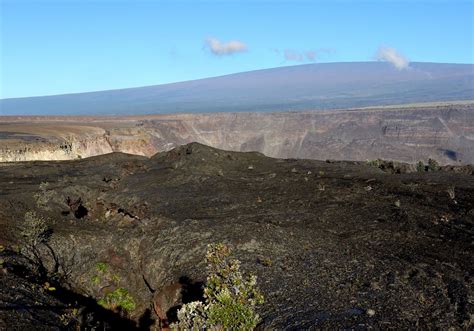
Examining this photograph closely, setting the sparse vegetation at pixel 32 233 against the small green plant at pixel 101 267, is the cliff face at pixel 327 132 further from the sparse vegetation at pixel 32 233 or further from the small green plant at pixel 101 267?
the small green plant at pixel 101 267

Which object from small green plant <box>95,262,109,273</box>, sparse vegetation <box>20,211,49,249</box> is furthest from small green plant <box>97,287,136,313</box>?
sparse vegetation <box>20,211,49,249</box>

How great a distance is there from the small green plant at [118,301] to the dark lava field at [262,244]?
30cm

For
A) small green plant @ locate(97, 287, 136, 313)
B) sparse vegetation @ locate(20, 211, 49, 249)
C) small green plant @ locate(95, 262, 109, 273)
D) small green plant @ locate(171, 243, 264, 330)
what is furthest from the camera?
small green plant @ locate(95, 262, 109, 273)

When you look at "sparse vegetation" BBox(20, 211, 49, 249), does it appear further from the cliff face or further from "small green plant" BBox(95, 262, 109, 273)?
the cliff face

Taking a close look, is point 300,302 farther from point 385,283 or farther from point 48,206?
point 48,206

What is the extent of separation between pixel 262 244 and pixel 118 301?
610cm

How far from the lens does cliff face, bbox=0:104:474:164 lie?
94106mm

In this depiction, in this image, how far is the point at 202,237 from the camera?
812 inches

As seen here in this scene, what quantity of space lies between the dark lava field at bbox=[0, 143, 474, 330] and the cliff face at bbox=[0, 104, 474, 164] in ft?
159

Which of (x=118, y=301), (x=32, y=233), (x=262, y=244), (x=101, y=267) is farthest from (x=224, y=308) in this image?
(x=32, y=233)

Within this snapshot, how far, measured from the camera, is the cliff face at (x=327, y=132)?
94106mm

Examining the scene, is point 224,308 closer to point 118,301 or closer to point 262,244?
point 262,244

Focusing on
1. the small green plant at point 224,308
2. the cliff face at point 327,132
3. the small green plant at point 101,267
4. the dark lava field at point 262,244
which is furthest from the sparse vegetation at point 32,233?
the cliff face at point 327,132

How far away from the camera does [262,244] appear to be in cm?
1930
